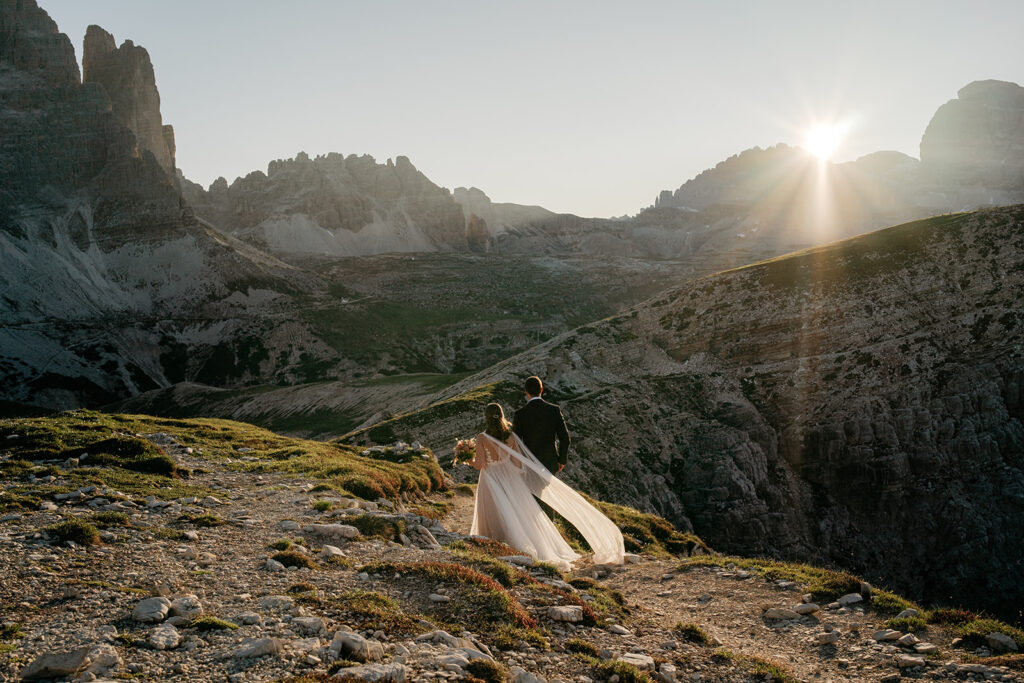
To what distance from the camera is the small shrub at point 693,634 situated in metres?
12.4

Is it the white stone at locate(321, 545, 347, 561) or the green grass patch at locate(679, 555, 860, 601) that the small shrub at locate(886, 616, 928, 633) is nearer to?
the green grass patch at locate(679, 555, 860, 601)

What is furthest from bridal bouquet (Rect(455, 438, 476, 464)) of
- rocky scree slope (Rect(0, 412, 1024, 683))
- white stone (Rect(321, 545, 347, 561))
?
white stone (Rect(321, 545, 347, 561))

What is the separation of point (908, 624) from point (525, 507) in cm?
855

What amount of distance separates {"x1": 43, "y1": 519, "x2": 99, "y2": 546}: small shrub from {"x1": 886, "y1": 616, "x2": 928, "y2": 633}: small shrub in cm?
1401

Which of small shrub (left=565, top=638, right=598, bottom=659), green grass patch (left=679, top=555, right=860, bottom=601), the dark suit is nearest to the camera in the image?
small shrub (left=565, top=638, right=598, bottom=659)

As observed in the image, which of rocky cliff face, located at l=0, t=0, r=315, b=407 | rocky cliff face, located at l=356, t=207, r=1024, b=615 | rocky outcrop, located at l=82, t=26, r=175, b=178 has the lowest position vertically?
rocky cliff face, located at l=356, t=207, r=1024, b=615

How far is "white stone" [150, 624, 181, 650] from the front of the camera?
27.4ft

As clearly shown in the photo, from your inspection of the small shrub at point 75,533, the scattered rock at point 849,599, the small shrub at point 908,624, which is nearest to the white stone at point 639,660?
the small shrub at point 908,624

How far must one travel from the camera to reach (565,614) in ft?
38.4

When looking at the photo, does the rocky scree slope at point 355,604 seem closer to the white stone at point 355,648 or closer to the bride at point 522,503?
the white stone at point 355,648

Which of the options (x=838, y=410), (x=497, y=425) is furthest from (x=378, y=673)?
(x=838, y=410)

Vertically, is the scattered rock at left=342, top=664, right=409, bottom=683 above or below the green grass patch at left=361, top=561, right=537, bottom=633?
above

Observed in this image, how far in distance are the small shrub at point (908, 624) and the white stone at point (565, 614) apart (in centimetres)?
574

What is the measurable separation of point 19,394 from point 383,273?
9579 centimetres
